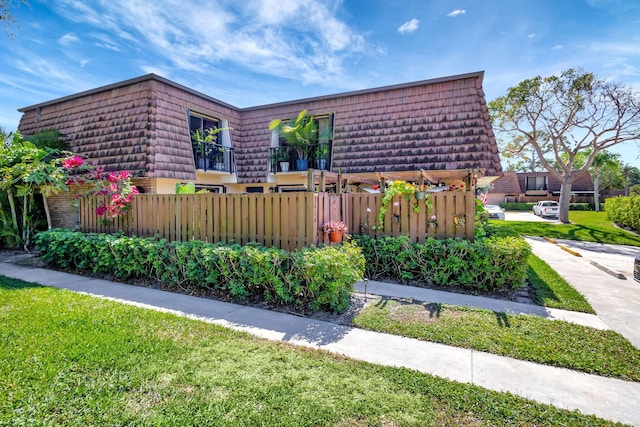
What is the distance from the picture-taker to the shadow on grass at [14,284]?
18.2 ft

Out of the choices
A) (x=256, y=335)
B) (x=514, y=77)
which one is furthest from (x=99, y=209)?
(x=514, y=77)

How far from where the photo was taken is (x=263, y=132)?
13.0 meters

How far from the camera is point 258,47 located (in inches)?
399

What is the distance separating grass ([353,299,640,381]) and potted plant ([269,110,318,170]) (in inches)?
318

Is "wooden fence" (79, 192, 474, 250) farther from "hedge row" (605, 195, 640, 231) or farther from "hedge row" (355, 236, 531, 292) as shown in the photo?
"hedge row" (605, 195, 640, 231)

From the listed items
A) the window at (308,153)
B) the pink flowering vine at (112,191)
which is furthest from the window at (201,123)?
the pink flowering vine at (112,191)

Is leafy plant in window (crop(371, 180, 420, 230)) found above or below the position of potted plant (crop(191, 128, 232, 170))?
below

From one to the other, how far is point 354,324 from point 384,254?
2661 mm

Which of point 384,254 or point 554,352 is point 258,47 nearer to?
point 384,254

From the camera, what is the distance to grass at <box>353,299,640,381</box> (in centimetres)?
328

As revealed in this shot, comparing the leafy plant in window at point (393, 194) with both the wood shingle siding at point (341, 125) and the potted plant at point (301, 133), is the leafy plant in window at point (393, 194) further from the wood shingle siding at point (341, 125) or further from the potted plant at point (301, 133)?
the potted plant at point (301, 133)

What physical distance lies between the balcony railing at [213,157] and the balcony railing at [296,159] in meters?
1.72

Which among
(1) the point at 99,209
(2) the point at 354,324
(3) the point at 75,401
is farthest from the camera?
(1) the point at 99,209

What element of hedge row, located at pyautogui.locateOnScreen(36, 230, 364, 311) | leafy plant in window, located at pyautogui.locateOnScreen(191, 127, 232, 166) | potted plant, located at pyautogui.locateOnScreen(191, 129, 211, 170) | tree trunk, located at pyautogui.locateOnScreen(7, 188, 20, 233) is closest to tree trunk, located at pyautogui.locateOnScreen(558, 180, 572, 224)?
leafy plant in window, located at pyautogui.locateOnScreen(191, 127, 232, 166)
